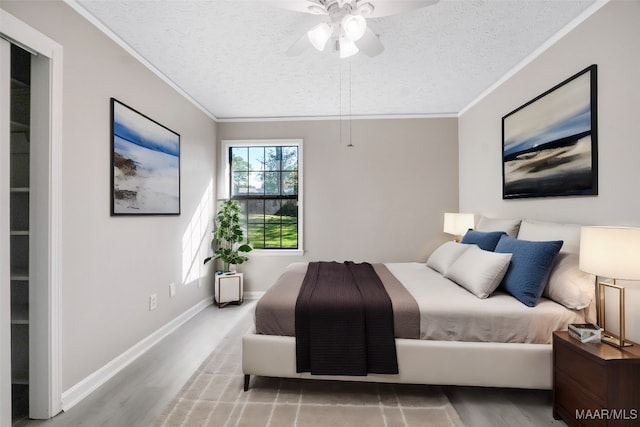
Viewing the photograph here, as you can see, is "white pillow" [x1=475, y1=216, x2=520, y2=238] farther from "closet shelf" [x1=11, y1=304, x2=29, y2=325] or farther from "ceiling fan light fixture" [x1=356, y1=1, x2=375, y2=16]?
"closet shelf" [x1=11, y1=304, x2=29, y2=325]

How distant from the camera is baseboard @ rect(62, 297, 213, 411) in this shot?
5.99 ft

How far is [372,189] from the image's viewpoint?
13.3 feet

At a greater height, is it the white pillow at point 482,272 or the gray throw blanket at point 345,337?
the white pillow at point 482,272

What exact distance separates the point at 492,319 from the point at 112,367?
105 inches

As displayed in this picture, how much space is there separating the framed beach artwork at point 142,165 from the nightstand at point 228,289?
109cm

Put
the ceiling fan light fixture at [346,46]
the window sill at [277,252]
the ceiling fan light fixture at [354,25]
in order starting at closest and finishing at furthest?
the ceiling fan light fixture at [354,25], the ceiling fan light fixture at [346,46], the window sill at [277,252]

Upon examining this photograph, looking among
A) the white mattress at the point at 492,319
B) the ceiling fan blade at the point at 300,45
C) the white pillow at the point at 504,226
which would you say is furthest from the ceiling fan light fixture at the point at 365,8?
the white pillow at the point at 504,226

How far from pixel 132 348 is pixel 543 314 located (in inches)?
118

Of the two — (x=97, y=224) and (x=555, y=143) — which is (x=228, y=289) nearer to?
(x=97, y=224)

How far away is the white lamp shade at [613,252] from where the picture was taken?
1.39 metres

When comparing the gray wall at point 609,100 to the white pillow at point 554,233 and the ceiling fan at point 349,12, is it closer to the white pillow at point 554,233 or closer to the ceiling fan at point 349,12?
the white pillow at point 554,233

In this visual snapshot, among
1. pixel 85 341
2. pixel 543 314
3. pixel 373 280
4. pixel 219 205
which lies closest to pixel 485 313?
pixel 543 314

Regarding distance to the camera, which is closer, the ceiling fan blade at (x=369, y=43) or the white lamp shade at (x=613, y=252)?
the white lamp shade at (x=613, y=252)

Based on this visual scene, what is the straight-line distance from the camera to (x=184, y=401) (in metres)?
1.84
